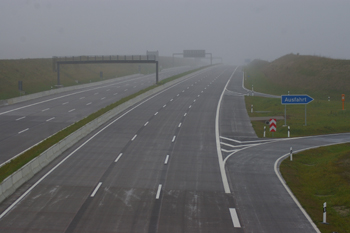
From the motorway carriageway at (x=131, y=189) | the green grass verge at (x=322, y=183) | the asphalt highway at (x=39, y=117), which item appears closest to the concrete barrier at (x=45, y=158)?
the motorway carriageway at (x=131, y=189)

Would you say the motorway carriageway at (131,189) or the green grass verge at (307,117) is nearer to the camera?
the motorway carriageway at (131,189)

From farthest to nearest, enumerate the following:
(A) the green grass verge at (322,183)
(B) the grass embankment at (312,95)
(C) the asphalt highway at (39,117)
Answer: (B) the grass embankment at (312,95), (C) the asphalt highway at (39,117), (A) the green grass verge at (322,183)

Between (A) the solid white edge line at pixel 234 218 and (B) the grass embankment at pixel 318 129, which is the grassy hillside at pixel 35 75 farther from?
(A) the solid white edge line at pixel 234 218

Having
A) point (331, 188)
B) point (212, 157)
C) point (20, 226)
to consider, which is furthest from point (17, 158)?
point (331, 188)

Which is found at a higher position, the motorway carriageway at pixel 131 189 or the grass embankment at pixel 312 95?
the grass embankment at pixel 312 95

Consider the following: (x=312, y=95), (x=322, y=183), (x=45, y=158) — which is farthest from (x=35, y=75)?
(x=322, y=183)

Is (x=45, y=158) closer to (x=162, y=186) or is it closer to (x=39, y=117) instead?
(x=162, y=186)

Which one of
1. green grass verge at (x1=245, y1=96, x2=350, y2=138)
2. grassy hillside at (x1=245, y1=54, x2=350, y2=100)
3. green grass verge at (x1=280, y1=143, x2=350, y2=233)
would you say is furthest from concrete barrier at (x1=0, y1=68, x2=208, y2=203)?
grassy hillside at (x1=245, y1=54, x2=350, y2=100)

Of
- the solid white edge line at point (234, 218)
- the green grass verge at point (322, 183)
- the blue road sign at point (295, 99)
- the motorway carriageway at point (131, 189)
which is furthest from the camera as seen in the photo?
the blue road sign at point (295, 99)

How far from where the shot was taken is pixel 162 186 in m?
18.0

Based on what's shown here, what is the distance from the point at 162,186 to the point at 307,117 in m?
26.3

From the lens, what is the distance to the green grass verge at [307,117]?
33469mm

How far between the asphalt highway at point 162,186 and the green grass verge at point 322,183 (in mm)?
679

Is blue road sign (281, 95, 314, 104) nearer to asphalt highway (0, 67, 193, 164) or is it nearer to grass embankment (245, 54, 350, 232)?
grass embankment (245, 54, 350, 232)
